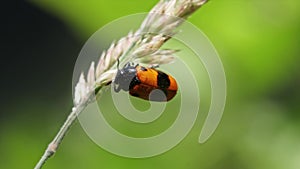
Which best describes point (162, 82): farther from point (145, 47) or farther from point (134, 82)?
point (145, 47)

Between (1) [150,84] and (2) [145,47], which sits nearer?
(2) [145,47]

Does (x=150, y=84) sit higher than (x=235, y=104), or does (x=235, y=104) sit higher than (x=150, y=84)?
(x=150, y=84)

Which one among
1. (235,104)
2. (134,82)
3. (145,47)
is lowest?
(235,104)

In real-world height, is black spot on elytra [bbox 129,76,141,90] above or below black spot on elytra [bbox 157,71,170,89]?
below

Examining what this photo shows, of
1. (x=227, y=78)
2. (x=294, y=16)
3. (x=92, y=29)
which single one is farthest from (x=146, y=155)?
(x=294, y=16)

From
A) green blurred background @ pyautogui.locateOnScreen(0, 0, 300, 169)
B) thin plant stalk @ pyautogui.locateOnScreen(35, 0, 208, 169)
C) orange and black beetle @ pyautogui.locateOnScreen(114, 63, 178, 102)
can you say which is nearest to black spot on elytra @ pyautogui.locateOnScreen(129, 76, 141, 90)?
orange and black beetle @ pyautogui.locateOnScreen(114, 63, 178, 102)

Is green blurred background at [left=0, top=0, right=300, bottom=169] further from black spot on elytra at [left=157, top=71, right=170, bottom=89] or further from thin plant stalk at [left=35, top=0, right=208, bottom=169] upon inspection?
thin plant stalk at [left=35, top=0, right=208, bottom=169]

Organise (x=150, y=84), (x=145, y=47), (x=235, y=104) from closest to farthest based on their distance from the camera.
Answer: (x=145, y=47)
(x=150, y=84)
(x=235, y=104)

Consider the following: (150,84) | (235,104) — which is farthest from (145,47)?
(235,104)

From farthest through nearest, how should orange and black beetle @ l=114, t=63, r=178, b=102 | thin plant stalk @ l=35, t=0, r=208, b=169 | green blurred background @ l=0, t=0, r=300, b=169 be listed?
green blurred background @ l=0, t=0, r=300, b=169 < orange and black beetle @ l=114, t=63, r=178, b=102 < thin plant stalk @ l=35, t=0, r=208, b=169
